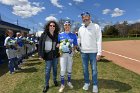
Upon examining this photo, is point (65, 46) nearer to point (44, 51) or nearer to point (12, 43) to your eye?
point (44, 51)

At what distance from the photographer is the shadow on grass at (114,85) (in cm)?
866

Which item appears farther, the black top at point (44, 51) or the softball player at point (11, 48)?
the softball player at point (11, 48)

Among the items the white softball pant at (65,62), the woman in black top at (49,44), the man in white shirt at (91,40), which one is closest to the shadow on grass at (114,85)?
the man in white shirt at (91,40)

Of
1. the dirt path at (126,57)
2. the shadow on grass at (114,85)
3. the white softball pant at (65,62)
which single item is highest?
the white softball pant at (65,62)

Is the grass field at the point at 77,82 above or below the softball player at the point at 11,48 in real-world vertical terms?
below

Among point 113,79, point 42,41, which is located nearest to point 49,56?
point 42,41

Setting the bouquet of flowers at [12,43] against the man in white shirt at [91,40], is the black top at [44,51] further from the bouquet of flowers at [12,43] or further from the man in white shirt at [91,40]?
the bouquet of flowers at [12,43]

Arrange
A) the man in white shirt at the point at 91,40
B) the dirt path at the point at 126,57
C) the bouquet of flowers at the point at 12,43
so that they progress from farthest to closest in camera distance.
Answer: the dirt path at the point at 126,57, the bouquet of flowers at the point at 12,43, the man in white shirt at the point at 91,40

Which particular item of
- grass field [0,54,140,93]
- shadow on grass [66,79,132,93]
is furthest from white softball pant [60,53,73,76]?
shadow on grass [66,79,132,93]

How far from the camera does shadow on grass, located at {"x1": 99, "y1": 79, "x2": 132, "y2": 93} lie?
866 centimetres

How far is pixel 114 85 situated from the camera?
9164 mm

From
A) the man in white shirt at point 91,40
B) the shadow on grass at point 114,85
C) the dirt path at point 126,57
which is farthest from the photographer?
the dirt path at point 126,57

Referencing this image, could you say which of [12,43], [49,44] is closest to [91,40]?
[49,44]

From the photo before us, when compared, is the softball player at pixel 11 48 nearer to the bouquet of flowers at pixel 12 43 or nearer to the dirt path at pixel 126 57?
the bouquet of flowers at pixel 12 43
